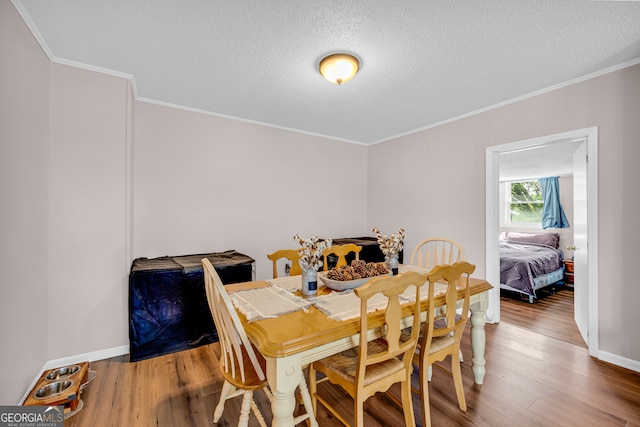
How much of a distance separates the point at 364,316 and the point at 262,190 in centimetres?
270

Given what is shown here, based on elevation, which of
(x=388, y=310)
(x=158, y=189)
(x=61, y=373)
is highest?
(x=158, y=189)

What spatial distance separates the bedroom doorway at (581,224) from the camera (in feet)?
7.83

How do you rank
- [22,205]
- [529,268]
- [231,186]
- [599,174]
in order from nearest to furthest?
1. [22,205]
2. [599,174]
3. [231,186]
4. [529,268]

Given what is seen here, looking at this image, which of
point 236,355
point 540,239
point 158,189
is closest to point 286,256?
point 236,355

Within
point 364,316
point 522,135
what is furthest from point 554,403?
point 522,135

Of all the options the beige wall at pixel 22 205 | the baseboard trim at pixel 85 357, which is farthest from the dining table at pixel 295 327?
the baseboard trim at pixel 85 357

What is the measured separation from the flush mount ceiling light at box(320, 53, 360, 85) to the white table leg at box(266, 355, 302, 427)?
6.39ft

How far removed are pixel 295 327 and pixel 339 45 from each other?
1851 millimetres

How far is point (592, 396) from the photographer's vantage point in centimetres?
188

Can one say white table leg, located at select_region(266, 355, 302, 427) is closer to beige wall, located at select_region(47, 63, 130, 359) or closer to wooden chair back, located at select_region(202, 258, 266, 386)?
wooden chair back, located at select_region(202, 258, 266, 386)

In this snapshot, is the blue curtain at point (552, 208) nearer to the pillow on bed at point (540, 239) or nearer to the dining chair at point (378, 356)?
the pillow on bed at point (540, 239)

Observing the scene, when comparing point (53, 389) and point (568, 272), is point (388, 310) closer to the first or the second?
point (53, 389)

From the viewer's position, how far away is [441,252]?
3447 millimetres

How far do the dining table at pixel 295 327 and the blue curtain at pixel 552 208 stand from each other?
16.8ft
